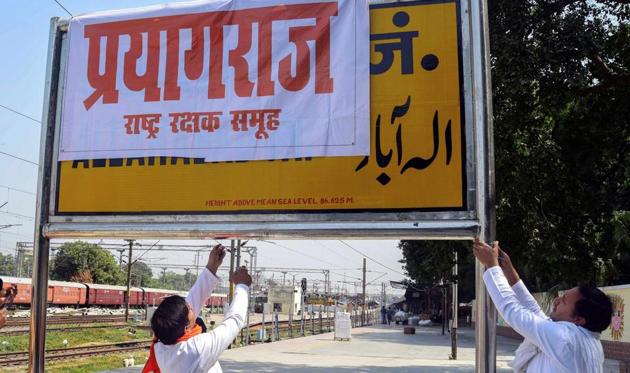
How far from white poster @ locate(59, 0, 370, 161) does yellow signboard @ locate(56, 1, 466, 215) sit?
0.25ft

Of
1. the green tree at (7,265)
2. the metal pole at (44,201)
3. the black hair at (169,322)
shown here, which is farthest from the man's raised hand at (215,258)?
the green tree at (7,265)

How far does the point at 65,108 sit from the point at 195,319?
1.66 metres

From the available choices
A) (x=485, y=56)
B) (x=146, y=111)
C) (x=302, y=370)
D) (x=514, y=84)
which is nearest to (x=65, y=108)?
(x=146, y=111)

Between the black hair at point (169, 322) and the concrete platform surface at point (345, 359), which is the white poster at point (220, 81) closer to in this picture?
the black hair at point (169, 322)

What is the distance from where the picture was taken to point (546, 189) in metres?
12.3

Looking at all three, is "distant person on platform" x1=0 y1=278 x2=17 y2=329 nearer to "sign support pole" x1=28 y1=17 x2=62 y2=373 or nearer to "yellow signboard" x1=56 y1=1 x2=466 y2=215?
"sign support pole" x1=28 y1=17 x2=62 y2=373

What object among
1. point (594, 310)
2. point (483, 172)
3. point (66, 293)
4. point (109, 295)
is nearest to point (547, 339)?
point (594, 310)

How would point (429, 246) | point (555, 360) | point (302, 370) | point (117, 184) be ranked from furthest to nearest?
1. point (302, 370)
2. point (429, 246)
3. point (117, 184)
4. point (555, 360)

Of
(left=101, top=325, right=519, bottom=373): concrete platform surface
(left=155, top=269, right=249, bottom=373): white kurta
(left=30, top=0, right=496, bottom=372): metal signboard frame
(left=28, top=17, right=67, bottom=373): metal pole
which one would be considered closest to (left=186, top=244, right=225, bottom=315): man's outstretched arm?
(left=30, top=0, right=496, bottom=372): metal signboard frame

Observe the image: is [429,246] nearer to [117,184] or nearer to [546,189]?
[546,189]

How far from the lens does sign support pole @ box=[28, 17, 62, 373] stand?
379 centimetres

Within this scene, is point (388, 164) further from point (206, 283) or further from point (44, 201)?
point (44, 201)

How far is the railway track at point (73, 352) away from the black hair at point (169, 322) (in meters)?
15.4

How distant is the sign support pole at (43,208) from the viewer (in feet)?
12.4
